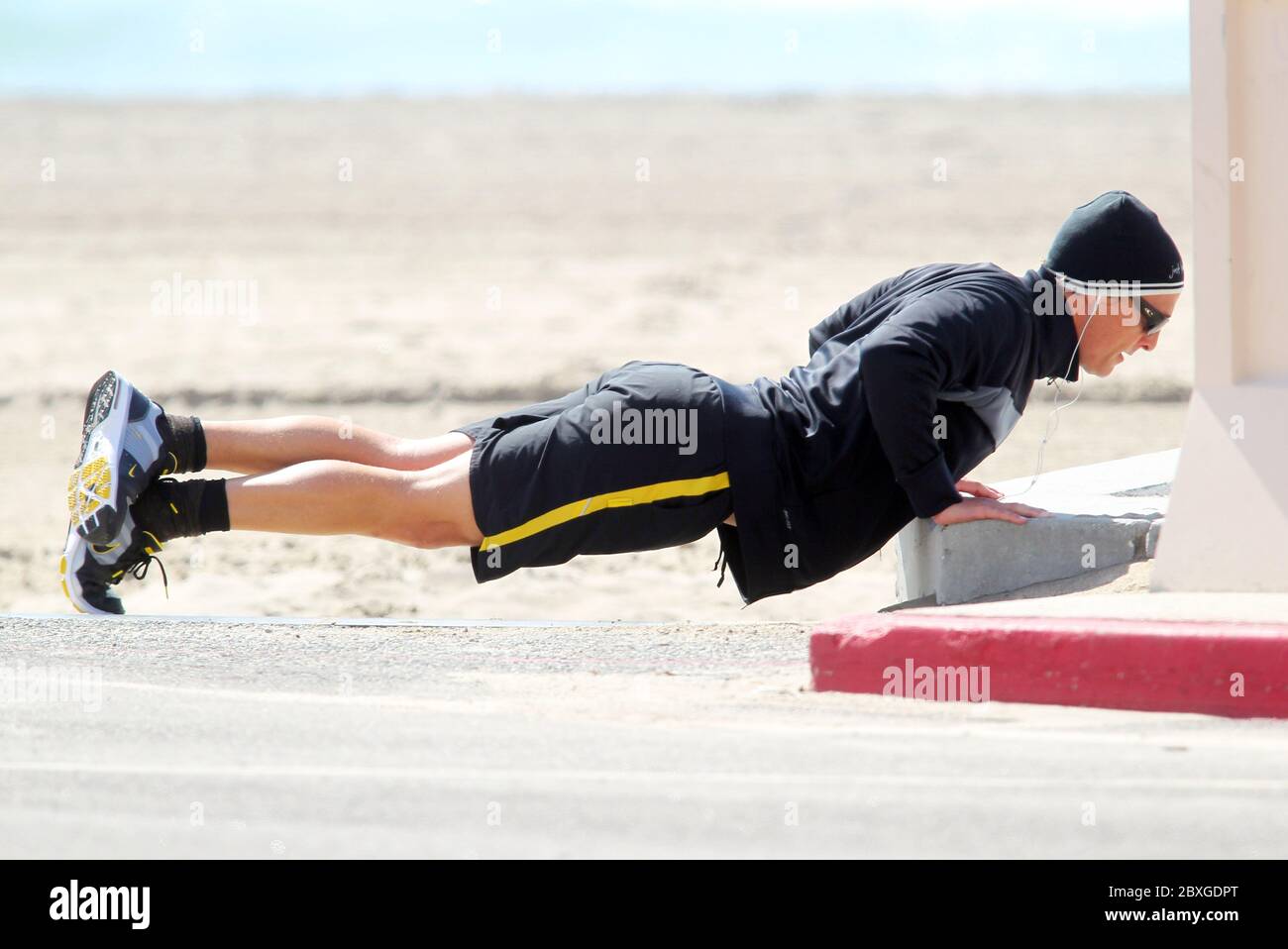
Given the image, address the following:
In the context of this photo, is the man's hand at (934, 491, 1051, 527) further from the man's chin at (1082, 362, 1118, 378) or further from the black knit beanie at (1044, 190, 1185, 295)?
the black knit beanie at (1044, 190, 1185, 295)

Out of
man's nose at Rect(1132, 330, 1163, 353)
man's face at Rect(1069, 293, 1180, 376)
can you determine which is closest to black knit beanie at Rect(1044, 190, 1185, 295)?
man's face at Rect(1069, 293, 1180, 376)

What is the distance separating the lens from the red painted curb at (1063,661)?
3.28m

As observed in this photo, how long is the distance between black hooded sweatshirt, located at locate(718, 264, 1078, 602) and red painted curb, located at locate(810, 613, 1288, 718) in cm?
43

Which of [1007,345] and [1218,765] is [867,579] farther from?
[1218,765]

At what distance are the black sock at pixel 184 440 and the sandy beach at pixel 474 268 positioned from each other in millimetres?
2031

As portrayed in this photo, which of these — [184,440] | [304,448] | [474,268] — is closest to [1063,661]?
[304,448]

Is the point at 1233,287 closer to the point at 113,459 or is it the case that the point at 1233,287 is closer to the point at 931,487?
the point at 931,487

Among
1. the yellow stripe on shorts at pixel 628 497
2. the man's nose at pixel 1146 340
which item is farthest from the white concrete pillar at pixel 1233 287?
the yellow stripe on shorts at pixel 628 497

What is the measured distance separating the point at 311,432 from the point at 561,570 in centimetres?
251

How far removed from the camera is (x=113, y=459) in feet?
13.2

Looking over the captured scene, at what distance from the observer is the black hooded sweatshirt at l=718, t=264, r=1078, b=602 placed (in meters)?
3.90

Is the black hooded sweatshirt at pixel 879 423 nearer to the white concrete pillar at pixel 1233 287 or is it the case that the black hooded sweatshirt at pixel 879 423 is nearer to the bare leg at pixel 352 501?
the white concrete pillar at pixel 1233 287

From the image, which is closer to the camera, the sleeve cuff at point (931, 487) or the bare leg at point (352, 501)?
the sleeve cuff at point (931, 487)

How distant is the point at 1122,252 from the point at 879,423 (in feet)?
2.63
